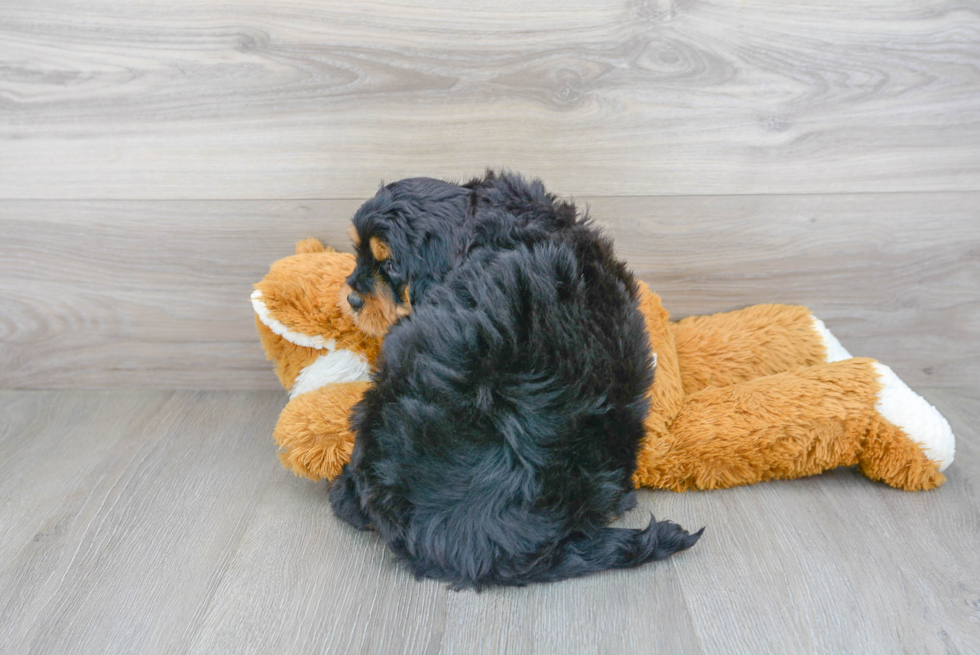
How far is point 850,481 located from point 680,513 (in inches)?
14.3

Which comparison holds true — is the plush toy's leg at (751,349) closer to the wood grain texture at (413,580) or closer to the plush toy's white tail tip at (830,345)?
the plush toy's white tail tip at (830,345)

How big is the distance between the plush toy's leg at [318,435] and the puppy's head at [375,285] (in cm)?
14

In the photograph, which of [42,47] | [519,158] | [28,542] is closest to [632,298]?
[519,158]

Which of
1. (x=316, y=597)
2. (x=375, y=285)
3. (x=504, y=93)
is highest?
(x=504, y=93)

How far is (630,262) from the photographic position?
5.32 ft

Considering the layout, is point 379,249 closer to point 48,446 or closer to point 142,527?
point 142,527

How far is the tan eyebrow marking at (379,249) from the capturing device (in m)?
1.16

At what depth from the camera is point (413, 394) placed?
1.06 meters

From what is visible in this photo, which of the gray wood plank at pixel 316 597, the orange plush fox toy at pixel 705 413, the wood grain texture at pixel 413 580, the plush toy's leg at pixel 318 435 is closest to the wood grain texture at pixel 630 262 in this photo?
the orange plush fox toy at pixel 705 413

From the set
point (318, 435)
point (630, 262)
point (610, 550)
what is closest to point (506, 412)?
point (610, 550)

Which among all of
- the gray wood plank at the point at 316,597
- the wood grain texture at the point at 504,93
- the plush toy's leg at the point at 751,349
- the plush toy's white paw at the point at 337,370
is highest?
the wood grain texture at the point at 504,93

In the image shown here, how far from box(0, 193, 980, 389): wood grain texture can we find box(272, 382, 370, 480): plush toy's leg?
19.9 inches

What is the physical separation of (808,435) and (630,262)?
22.3 inches

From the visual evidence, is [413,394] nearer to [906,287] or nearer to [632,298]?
[632,298]
